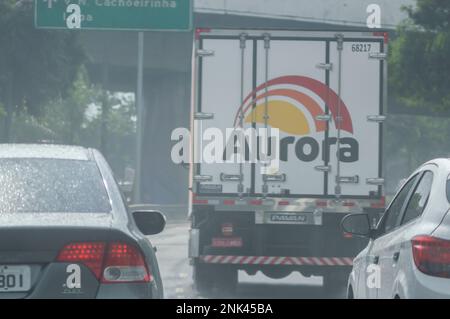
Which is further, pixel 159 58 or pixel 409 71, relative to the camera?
pixel 159 58

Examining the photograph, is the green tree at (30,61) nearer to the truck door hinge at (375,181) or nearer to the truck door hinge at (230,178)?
the truck door hinge at (230,178)

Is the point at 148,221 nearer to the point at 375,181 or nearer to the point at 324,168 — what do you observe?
the point at 324,168

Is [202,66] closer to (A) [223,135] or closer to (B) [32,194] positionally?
(A) [223,135]

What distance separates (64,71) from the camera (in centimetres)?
4403

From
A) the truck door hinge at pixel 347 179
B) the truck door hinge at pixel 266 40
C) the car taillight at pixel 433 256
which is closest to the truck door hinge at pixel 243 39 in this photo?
the truck door hinge at pixel 266 40

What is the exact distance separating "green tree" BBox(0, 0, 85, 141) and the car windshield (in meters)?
33.2

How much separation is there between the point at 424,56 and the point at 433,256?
118ft

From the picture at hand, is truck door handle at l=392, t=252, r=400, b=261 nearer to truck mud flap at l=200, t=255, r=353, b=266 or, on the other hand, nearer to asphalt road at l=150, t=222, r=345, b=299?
asphalt road at l=150, t=222, r=345, b=299

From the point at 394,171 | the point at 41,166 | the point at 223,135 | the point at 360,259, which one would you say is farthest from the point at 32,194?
the point at 394,171

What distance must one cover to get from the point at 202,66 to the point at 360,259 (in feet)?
23.1

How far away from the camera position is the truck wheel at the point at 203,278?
15.3m

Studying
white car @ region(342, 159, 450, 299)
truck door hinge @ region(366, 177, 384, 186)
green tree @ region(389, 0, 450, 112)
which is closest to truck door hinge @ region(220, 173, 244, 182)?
truck door hinge @ region(366, 177, 384, 186)

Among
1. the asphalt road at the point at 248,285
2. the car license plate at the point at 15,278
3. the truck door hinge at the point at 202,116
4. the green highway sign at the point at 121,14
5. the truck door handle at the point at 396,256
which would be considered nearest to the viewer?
the car license plate at the point at 15,278

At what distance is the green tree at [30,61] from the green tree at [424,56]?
39.8ft
